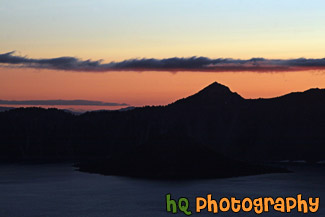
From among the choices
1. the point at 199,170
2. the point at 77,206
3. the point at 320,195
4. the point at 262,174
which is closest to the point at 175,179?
the point at 199,170

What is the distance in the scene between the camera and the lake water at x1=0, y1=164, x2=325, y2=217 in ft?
291

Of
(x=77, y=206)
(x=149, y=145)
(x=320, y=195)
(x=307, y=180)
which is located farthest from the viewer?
(x=149, y=145)

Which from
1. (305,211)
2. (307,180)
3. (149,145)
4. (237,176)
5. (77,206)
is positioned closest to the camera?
(305,211)

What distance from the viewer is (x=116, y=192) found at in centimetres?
11525

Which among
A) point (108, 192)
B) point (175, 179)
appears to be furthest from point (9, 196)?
point (175, 179)

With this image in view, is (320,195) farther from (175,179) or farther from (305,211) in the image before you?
(175,179)

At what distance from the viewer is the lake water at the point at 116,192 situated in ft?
291

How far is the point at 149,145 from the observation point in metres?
172

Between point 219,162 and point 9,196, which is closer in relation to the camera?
point 9,196

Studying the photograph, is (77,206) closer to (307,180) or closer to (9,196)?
(9,196)

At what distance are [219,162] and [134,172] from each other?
22813mm

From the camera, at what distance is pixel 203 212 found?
284ft

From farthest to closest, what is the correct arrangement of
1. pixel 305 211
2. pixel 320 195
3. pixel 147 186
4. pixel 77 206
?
pixel 147 186, pixel 320 195, pixel 77 206, pixel 305 211

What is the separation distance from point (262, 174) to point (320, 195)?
55.0 metres
